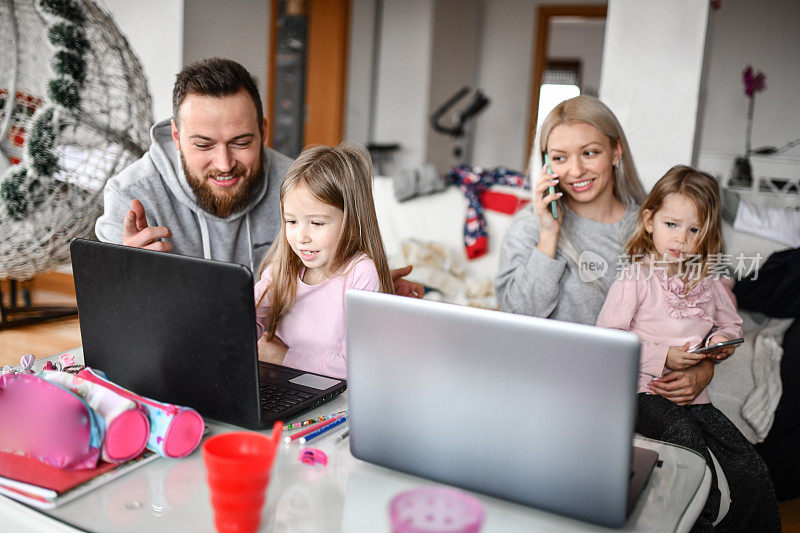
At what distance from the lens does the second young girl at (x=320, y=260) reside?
55.9 inches

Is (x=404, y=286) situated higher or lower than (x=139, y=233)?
lower

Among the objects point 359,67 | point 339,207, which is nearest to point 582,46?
point 359,67

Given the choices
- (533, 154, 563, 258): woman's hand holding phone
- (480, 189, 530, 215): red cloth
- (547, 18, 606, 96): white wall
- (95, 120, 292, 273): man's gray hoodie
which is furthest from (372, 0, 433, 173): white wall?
(533, 154, 563, 258): woman's hand holding phone

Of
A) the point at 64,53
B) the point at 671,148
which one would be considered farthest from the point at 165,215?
the point at 671,148

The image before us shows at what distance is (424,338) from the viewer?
2.55 feet

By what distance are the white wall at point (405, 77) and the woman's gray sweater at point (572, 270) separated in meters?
4.56

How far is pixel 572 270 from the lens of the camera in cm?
185

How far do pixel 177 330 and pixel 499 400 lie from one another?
47 centimetres

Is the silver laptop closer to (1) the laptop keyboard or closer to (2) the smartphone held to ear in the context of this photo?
(1) the laptop keyboard

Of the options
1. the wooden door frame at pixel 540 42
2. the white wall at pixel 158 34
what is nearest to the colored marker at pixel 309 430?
the white wall at pixel 158 34

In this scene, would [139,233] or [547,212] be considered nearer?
[139,233]

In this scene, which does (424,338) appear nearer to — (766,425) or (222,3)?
(766,425)

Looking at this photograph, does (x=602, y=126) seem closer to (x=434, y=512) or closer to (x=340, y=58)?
(x=434, y=512)

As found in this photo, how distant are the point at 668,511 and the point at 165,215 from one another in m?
1.40
